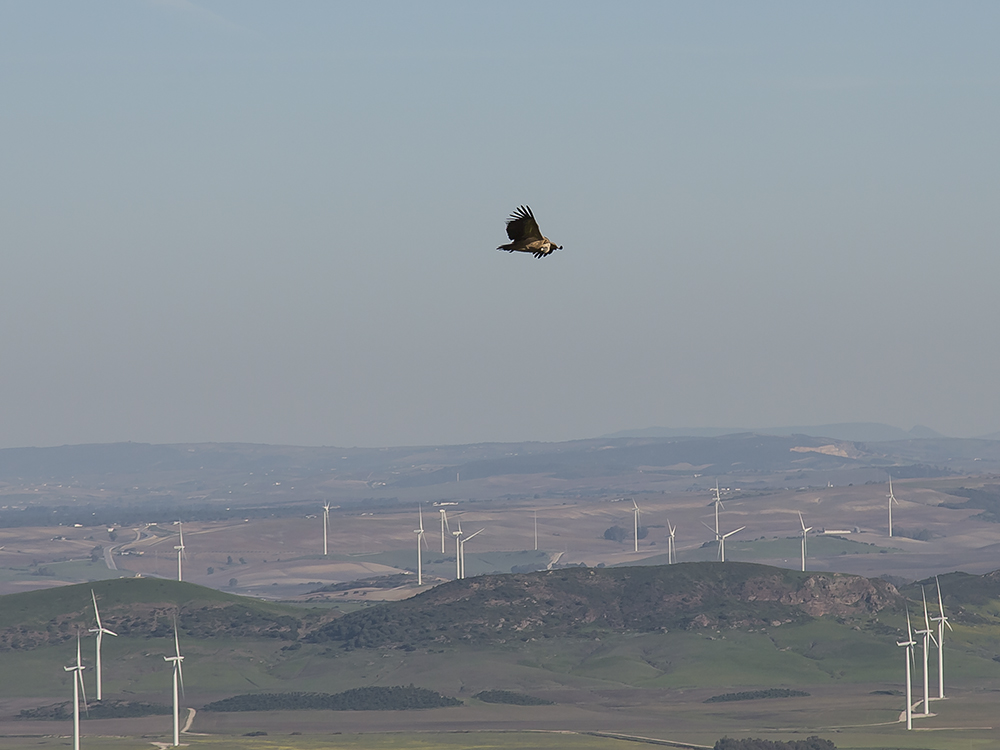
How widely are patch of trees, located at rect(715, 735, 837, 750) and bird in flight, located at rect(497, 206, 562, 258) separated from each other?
12885 cm

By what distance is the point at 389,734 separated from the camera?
640 ft

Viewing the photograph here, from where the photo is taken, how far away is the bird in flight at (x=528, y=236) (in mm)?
47844

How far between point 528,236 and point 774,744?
13175 centimetres

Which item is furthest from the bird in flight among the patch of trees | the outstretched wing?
the patch of trees

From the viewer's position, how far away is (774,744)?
Answer: 170 meters

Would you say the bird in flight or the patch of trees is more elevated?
the bird in flight

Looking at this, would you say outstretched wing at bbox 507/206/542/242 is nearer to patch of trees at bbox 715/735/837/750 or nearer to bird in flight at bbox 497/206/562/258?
bird in flight at bbox 497/206/562/258

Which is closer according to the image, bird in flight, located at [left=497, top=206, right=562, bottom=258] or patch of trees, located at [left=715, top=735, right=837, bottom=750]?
bird in flight, located at [left=497, top=206, right=562, bottom=258]

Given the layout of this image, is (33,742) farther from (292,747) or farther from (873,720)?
(873,720)

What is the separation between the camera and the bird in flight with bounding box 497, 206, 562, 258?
4784cm

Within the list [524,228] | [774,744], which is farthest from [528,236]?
[774,744]

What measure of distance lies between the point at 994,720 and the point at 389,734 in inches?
2742

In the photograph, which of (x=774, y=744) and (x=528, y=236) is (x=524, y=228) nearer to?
(x=528, y=236)

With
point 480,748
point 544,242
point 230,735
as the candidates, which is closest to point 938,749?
point 480,748
